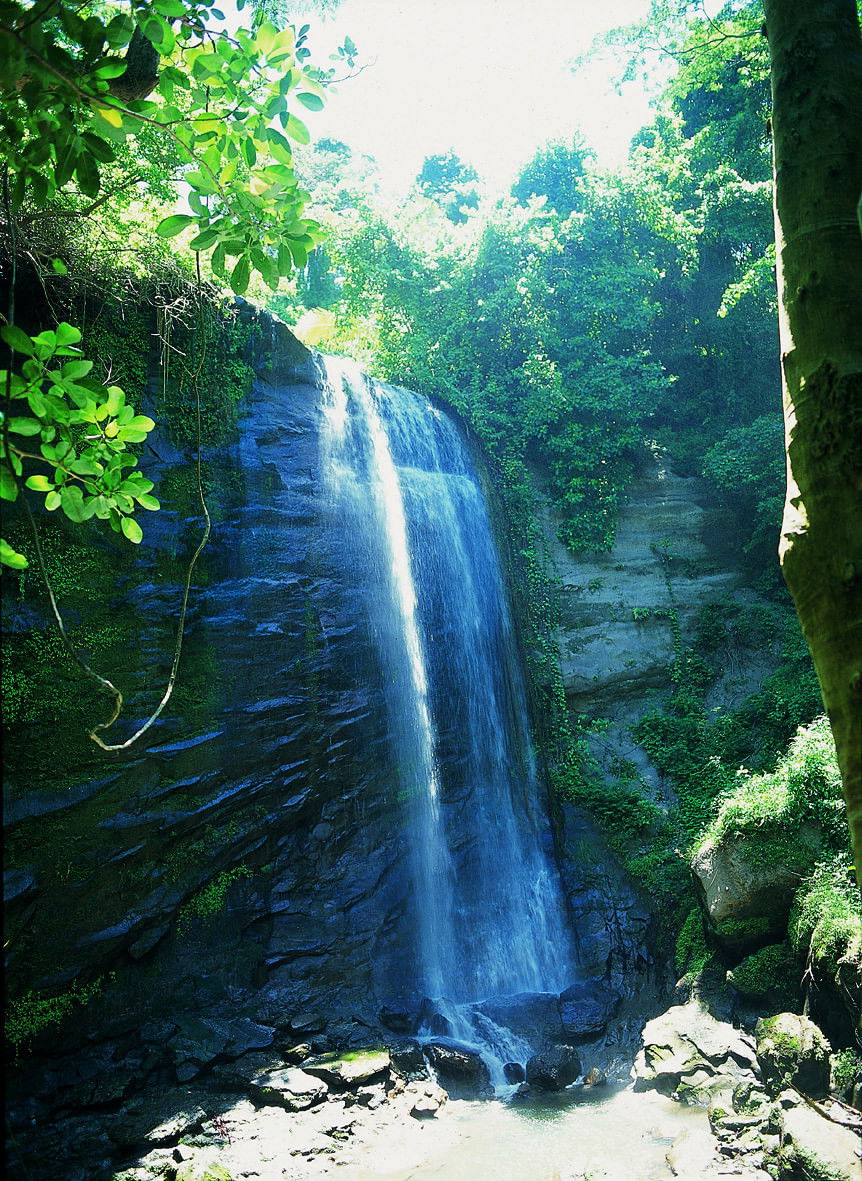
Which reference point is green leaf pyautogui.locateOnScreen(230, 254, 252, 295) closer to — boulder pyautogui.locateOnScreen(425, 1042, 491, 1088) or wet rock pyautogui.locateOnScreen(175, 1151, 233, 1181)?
wet rock pyautogui.locateOnScreen(175, 1151, 233, 1181)

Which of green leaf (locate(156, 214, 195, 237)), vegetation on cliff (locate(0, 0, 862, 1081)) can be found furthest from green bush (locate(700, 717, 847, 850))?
green leaf (locate(156, 214, 195, 237))

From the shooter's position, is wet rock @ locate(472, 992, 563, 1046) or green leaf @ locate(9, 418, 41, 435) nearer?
green leaf @ locate(9, 418, 41, 435)

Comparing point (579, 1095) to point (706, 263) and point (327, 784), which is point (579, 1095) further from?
point (706, 263)

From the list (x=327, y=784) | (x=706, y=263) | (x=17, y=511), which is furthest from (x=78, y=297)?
(x=706, y=263)

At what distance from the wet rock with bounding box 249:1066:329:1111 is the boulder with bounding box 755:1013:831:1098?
11.8 feet

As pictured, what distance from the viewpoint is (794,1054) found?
19.9 ft

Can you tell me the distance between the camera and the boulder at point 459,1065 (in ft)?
23.9

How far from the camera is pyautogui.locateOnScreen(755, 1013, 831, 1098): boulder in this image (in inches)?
229

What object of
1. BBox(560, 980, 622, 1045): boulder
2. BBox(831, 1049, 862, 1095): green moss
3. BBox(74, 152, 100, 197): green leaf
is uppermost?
BBox(74, 152, 100, 197): green leaf

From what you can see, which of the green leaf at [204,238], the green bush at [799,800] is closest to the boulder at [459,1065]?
the green bush at [799,800]

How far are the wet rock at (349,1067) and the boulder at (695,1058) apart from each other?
7.49 ft

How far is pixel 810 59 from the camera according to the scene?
63.4 inches

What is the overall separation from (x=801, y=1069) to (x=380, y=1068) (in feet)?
11.3

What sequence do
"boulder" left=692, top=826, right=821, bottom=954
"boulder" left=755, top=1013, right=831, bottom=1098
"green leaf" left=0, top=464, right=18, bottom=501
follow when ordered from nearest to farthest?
"green leaf" left=0, top=464, right=18, bottom=501 < "boulder" left=755, top=1013, right=831, bottom=1098 < "boulder" left=692, top=826, right=821, bottom=954
